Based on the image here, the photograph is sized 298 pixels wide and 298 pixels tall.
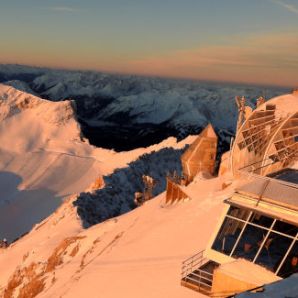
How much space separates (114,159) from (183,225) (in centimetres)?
10154

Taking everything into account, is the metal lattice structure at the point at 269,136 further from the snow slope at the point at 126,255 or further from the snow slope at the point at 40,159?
the snow slope at the point at 40,159

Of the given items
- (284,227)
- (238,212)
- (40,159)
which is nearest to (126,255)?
(238,212)

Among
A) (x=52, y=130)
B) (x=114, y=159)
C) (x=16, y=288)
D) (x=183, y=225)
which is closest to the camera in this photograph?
(x=183, y=225)

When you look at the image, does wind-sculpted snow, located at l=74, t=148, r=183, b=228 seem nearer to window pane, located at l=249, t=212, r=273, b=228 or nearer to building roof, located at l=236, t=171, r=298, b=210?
building roof, located at l=236, t=171, r=298, b=210

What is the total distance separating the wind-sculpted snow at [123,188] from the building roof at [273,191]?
33.6m

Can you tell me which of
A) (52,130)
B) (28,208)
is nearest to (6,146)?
(52,130)

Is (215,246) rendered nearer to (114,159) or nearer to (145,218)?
(145,218)

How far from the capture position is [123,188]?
78.0 m

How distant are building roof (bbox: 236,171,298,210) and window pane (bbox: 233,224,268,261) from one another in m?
0.98

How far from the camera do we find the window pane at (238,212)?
1431cm

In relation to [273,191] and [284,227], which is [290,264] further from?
[273,191]

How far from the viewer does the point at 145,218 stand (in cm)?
3419

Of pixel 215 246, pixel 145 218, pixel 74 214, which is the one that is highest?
pixel 215 246

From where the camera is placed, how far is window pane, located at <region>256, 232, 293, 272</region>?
536 inches
